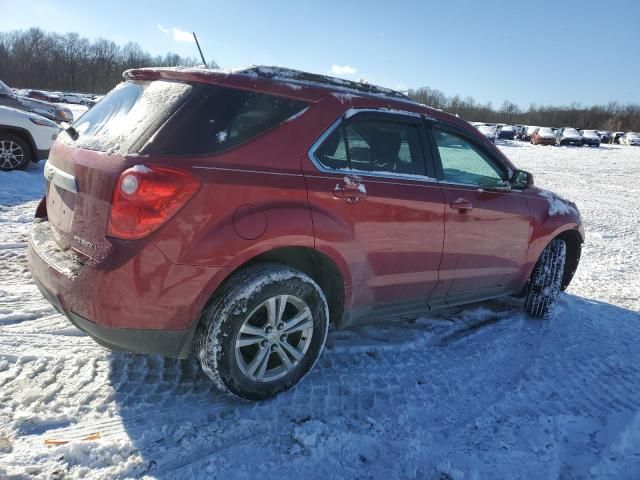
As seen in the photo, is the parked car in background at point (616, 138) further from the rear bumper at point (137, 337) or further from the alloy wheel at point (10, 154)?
the rear bumper at point (137, 337)

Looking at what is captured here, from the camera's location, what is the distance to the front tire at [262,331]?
2547 mm

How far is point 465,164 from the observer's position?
148 inches

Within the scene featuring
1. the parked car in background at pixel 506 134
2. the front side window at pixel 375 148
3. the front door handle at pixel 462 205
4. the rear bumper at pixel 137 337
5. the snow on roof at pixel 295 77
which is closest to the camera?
the rear bumper at pixel 137 337

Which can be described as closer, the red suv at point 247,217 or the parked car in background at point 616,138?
the red suv at point 247,217

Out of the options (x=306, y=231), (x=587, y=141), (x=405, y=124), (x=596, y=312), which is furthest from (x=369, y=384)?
(x=587, y=141)

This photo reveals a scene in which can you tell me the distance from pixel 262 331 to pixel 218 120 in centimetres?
118

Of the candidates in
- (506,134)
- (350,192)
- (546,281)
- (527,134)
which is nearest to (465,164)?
(350,192)

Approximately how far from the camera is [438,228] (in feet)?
11.1

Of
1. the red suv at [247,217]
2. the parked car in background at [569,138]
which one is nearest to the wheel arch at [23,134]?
the red suv at [247,217]

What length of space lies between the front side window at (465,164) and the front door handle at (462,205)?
157 millimetres

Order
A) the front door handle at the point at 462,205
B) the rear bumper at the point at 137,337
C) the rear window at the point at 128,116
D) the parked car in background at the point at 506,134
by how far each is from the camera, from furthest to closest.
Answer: the parked car in background at the point at 506,134 < the front door handle at the point at 462,205 < the rear window at the point at 128,116 < the rear bumper at the point at 137,337

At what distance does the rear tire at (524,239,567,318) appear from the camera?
173 inches

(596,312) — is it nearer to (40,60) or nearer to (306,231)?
(306,231)

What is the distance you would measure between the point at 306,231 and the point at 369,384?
113 cm
